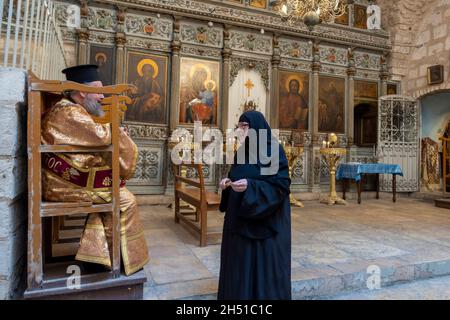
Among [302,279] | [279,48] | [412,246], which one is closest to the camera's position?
[302,279]

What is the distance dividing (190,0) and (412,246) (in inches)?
266

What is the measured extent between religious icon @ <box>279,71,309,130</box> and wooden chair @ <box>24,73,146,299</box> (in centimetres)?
644

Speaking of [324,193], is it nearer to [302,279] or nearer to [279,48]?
[279,48]

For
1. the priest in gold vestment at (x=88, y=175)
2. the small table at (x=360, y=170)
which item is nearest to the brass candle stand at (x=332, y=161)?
the small table at (x=360, y=170)

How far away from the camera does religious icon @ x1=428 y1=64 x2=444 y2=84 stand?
27.4 feet

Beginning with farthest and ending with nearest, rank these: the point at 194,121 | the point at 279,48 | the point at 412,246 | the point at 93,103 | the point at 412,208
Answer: the point at 279,48, the point at 194,121, the point at 412,208, the point at 412,246, the point at 93,103

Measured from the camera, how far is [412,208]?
6.87m

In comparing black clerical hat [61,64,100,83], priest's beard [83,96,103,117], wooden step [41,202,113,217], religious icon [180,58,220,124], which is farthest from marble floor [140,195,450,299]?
religious icon [180,58,220,124]

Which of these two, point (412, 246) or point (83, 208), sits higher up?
point (83, 208)

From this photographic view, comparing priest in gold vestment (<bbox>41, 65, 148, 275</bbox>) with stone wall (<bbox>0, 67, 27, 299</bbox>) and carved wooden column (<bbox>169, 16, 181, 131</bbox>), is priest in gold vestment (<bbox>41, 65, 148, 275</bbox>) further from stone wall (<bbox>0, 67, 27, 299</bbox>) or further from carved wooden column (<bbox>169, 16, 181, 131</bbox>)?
carved wooden column (<bbox>169, 16, 181, 131</bbox>)

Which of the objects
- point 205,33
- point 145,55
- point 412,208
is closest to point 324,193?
point 412,208

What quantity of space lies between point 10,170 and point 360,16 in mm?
9928

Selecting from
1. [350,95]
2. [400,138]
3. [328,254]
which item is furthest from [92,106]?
[400,138]
